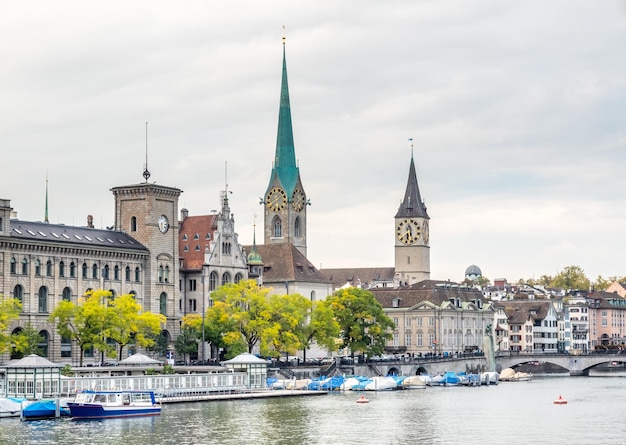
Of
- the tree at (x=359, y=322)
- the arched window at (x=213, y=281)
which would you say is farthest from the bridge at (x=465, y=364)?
the arched window at (x=213, y=281)

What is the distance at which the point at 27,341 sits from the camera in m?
123

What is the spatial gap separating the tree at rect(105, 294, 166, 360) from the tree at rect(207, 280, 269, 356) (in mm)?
9503

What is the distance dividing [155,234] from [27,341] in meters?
26.6

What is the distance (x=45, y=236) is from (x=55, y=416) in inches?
1510

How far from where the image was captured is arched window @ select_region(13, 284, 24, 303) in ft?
426

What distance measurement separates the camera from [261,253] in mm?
182000

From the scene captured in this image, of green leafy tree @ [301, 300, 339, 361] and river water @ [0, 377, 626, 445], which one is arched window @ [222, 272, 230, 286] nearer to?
green leafy tree @ [301, 300, 339, 361]

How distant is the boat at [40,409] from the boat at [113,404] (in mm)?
1085

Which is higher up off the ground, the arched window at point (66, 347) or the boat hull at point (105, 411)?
the arched window at point (66, 347)

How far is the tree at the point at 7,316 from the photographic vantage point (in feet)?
385

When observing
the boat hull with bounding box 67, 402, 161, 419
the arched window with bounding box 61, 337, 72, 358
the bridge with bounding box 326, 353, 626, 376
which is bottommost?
the boat hull with bounding box 67, 402, 161, 419

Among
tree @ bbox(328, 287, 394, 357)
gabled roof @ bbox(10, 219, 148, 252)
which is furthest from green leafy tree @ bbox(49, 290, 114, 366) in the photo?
tree @ bbox(328, 287, 394, 357)

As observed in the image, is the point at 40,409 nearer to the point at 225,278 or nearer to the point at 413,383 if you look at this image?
the point at 413,383

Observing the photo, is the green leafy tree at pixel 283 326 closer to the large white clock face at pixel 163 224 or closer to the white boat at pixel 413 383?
the white boat at pixel 413 383
